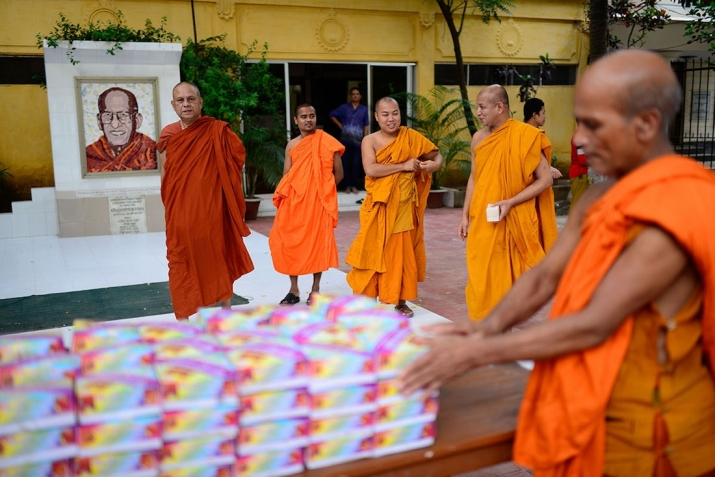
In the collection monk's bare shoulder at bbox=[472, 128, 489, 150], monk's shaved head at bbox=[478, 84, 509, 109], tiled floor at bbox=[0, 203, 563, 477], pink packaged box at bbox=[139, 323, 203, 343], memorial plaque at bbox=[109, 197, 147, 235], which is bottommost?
tiled floor at bbox=[0, 203, 563, 477]

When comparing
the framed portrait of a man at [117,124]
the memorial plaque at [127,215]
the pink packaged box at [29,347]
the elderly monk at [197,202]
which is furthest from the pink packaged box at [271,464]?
the framed portrait of a man at [117,124]

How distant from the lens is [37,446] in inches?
54.1

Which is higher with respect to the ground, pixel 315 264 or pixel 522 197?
pixel 522 197

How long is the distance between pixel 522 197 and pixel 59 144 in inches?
300

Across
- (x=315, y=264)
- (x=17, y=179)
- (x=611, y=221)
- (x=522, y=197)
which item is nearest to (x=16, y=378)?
(x=611, y=221)

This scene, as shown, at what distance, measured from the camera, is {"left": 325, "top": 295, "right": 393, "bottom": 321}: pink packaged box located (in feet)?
6.09

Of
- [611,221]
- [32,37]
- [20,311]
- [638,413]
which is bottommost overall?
[20,311]

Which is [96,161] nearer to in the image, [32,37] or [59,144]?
[59,144]

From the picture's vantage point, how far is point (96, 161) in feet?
33.6

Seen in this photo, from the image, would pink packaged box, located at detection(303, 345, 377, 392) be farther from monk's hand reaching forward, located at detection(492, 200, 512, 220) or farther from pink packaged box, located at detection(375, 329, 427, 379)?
monk's hand reaching forward, located at detection(492, 200, 512, 220)

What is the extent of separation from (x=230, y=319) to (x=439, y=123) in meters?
11.7

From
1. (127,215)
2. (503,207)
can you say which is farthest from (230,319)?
(127,215)

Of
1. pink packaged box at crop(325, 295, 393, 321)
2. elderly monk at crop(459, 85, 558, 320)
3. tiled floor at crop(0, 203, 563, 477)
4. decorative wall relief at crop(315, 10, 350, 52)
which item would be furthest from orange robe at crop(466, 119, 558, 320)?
decorative wall relief at crop(315, 10, 350, 52)

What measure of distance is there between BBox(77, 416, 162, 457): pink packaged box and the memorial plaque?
30.9 feet
